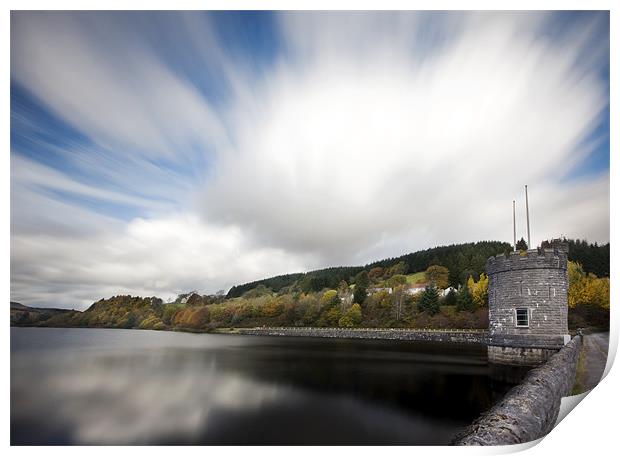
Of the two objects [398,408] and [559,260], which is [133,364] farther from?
[559,260]

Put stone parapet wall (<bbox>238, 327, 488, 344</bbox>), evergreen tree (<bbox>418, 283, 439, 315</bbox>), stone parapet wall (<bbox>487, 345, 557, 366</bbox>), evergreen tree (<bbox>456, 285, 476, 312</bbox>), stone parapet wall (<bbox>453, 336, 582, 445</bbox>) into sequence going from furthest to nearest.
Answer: evergreen tree (<bbox>418, 283, 439, 315</bbox>) < evergreen tree (<bbox>456, 285, 476, 312</bbox>) < stone parapet wall (<bbox>238, 327, 488, 344</bbox>) < stone parapet wall (<bbox>487, 345, 557, 366</bbox>) < stone parapet wall (<bbox>453, 336, 582, 445</bbox>)

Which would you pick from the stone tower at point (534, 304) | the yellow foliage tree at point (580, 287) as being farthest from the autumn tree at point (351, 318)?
the stone tower at point (534, 304)

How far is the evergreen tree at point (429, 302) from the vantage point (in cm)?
3306

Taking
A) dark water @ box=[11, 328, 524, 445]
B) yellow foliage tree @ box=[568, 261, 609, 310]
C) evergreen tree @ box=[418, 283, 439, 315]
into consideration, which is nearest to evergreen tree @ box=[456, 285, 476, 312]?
evergreen tree @ box=[418, 283, 439, 315]

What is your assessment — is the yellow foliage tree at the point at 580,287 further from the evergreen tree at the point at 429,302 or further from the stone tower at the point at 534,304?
the evergreen tree at the point at 429,302

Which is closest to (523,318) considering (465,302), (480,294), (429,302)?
(480,294)

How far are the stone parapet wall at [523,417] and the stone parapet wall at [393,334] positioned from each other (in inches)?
581

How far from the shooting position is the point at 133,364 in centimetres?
1259

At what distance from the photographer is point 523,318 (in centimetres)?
1041

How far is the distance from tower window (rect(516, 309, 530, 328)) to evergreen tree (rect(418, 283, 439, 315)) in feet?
77.1

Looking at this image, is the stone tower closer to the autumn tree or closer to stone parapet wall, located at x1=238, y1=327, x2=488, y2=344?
stone parapet wall, located at x1=238, y1=327, x2=488, y2=344

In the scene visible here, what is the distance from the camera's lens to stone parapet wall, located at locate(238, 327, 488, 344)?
81.9 feet

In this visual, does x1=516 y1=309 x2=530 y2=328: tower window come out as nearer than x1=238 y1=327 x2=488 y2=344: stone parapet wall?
Yes

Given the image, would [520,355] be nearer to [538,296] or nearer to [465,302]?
[538,296]
